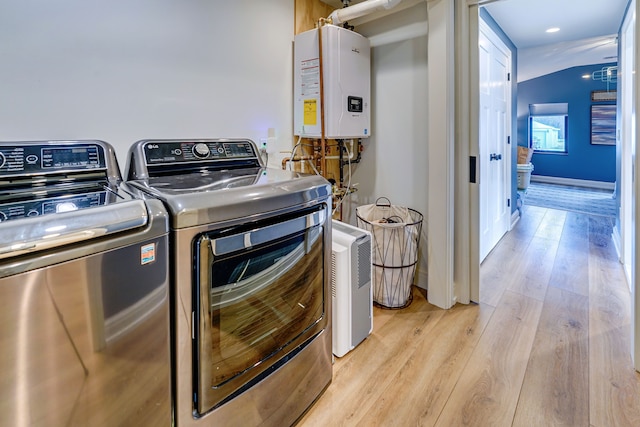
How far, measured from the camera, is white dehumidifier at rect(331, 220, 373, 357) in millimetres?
1820

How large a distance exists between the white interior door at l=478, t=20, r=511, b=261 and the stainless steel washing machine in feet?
9.67

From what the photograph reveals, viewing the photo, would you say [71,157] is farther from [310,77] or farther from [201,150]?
[310,77]

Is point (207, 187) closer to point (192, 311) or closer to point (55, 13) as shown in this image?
point (192, 311)

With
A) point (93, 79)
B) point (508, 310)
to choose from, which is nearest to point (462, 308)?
point (508, 310)

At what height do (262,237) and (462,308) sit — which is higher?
(262,237)

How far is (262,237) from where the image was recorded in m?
1.17

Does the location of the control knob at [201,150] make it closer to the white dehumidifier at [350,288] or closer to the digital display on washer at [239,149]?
the digital display on washer at [239,149]

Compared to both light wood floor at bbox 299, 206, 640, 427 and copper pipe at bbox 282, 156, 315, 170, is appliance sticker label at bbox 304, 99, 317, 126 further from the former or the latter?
light wood floor at bbox 299, 206, 640, 427

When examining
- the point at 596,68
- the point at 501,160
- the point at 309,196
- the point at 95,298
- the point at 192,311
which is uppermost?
the point at 596,68

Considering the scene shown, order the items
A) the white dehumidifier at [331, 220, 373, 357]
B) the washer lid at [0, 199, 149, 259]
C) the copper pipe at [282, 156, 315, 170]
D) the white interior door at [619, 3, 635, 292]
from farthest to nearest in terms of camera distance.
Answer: the white interior door at [619, 3, 635, 292] → the copper pipe at [282, 156, 315, 170] → the white dehumidifier at [331, 220, 373, 357] → the washer lid at [0, 199, 149, 259]

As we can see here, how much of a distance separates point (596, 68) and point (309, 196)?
833 centimetres

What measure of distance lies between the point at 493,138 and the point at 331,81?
6.69 ft

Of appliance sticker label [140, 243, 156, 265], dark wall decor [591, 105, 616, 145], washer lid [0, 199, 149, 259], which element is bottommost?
appliance sticker label [140, 243, 156, 265]

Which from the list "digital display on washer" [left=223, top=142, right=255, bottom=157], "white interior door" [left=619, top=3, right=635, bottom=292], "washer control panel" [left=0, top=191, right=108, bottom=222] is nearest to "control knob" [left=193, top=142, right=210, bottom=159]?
"digital display on washer" [left=223, top=142, right=255, bottom=157]
